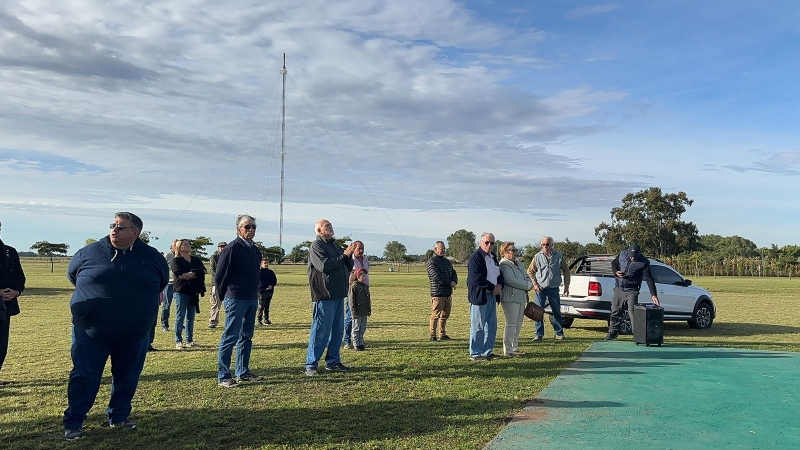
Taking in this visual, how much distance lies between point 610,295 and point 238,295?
27.9 ft

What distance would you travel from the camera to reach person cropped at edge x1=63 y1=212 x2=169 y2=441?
5105 mm

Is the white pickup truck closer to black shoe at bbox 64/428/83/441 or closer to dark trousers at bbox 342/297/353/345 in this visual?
dark trousers at bbox 342/297/353/345

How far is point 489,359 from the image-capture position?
913cm

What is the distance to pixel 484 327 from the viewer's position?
9.23 meters

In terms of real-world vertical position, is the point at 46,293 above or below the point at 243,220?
below

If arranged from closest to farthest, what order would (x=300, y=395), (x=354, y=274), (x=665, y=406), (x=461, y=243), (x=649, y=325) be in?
(x=665, y=406) < (x=300, y=395) < (x=354, y=274) < (x=649, y=325) < (x=461, y=243)

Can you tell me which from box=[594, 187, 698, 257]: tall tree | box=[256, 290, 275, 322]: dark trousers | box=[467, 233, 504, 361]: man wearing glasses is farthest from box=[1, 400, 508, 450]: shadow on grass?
box=[594, 187, 698, 257]: tall tree

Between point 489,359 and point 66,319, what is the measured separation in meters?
11.4

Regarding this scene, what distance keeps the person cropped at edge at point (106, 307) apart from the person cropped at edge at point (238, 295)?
1780mm

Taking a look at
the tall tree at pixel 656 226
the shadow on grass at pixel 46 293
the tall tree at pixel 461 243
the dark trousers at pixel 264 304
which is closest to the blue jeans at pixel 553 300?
the dark trousers at pixel 264 304

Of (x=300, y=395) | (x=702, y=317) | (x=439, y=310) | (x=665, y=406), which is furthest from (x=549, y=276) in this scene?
(x=300, y=395)

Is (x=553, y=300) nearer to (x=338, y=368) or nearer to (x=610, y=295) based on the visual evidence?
(x=610, y=295)

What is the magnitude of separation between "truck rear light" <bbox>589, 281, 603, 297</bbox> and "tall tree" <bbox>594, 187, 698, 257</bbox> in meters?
72.5

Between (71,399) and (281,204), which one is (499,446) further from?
(281,204)
